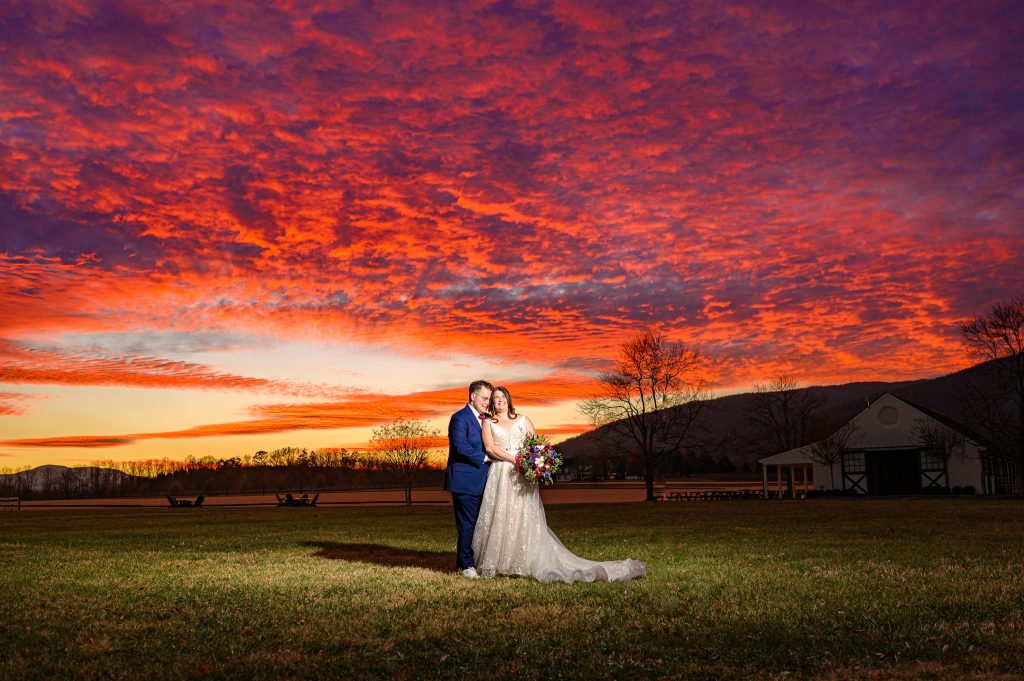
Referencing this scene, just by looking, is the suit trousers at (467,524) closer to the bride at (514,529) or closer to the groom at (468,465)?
the groom at (468,465)

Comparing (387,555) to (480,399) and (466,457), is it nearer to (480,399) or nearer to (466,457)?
(466,457)

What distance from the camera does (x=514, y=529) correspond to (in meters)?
12.0

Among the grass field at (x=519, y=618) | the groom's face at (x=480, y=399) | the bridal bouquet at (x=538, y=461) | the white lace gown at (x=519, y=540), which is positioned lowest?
the grass field at (x=519, y=618)

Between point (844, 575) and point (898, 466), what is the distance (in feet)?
177

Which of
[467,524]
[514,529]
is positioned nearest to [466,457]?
[467,524]

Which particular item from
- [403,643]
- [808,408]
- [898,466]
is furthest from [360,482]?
[403,643]

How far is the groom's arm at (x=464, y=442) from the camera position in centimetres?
1237

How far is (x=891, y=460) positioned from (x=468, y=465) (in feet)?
183

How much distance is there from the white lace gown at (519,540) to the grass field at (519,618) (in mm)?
455

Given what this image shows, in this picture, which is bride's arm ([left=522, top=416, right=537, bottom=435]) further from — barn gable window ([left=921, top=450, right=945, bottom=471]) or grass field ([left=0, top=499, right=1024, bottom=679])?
barn gable window ([left=921, top=450, right=945, bottom=471])

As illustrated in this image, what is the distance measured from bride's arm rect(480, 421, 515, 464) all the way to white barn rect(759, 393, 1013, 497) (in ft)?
173

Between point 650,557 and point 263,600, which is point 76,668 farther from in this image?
point 650,557

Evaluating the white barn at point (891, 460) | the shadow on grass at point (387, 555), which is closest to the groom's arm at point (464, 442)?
Result: the shadow on grass at point (387, 555)

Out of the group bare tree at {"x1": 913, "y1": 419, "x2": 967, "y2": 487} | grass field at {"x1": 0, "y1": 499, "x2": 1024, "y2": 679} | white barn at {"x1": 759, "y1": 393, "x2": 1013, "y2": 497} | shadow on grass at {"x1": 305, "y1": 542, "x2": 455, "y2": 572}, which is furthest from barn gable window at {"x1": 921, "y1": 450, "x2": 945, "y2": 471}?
shadow on grass at {"x1": 305, "y1": 542, "x2": 455, "y2": 572}
